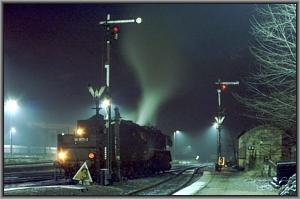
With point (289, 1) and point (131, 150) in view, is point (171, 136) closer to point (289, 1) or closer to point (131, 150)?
point (131, 150)

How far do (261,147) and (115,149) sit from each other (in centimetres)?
1351

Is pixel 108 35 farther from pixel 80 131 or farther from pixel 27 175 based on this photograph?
pixel 27 175

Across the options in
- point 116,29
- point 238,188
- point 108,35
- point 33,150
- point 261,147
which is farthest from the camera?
point 33,150

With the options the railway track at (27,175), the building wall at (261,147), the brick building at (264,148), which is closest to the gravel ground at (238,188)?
the brick building at (264,148)

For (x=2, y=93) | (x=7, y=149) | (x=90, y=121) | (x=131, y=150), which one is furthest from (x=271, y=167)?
(x=7, y=149)

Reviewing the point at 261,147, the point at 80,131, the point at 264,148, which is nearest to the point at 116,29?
the point at 80,131

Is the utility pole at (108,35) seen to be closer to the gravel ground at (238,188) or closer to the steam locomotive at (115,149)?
the steam locomotive at (115,149)

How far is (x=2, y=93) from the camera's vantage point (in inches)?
439

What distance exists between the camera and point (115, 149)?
21562 mm

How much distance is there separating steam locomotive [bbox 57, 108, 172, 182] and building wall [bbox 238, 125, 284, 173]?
6.29 metres

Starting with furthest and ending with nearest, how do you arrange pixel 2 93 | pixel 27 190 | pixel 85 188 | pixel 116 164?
pixel 116 164, pixel 85 188, pixel 27 190, pixel 2 93

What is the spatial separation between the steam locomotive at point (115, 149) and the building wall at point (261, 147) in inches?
248

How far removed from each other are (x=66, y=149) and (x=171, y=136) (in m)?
20.8

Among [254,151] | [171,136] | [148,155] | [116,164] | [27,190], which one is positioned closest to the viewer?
[27,190]
